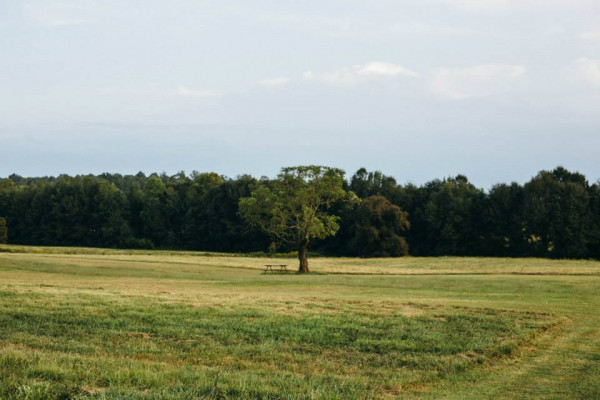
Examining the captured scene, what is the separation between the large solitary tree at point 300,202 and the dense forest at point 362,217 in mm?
22681

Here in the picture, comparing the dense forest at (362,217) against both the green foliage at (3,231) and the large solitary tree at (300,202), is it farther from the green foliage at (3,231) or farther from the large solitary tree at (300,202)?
the large solitary tree at (300,202)

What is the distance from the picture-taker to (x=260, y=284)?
40750 millimetres

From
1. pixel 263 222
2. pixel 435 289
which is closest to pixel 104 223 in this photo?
pixel 263 222

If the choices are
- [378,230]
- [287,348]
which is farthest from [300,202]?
[287,348]

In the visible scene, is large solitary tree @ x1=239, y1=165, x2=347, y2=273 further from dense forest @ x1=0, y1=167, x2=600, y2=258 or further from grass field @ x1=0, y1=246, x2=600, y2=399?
grass field @ x1=0, y1=246, x2=600, y2=399

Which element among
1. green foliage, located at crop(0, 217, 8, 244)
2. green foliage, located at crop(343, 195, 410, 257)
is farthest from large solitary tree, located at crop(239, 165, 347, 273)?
green foliage, located at crop(0, 217, 8, 244)

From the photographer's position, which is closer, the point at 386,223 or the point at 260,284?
the point at 260,284

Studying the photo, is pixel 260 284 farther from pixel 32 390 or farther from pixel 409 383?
pixel 32 390

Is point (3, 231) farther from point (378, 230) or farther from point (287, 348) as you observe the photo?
point (287, 348)

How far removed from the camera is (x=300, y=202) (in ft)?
199

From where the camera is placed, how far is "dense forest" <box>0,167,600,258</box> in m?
93.1

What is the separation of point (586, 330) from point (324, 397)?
42.8 ft

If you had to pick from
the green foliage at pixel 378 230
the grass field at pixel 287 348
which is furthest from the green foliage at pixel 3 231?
the grass field at pixel 287 348

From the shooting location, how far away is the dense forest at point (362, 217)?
9312 centimetres
